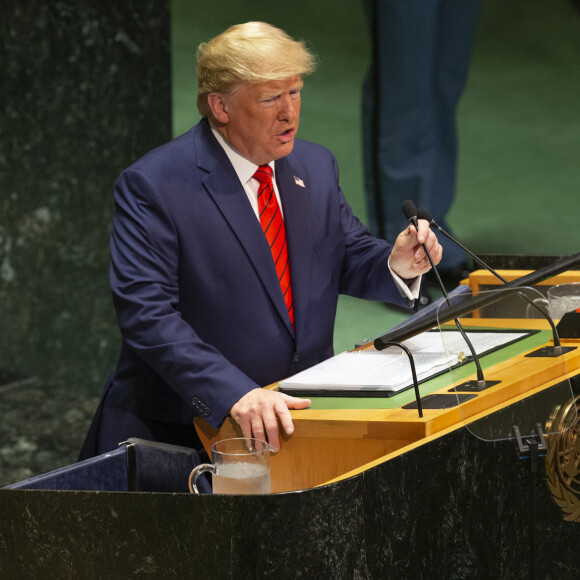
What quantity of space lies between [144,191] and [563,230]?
3348mm

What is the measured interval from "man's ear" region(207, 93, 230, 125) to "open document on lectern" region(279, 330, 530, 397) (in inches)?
22.9

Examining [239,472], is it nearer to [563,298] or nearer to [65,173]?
[563,298]

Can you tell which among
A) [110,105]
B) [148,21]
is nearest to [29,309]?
[110,105]

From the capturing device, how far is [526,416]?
6.15 ft

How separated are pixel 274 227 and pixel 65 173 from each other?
2872mm

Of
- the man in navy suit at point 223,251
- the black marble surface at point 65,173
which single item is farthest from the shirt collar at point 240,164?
the black marble surface at point 65,173

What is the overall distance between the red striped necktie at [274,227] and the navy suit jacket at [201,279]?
0.02 meters

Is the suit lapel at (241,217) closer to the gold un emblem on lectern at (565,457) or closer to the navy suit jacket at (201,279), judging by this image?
the navy suit jacket at (201,279)

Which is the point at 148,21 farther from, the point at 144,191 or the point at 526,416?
the point at 526,416

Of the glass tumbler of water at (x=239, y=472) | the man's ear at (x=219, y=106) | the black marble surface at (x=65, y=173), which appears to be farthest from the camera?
the black marble surface at (x=65, y=173)

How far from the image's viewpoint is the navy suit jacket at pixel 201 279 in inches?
91.8

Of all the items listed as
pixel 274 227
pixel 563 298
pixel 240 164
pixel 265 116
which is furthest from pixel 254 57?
pixel 563 298

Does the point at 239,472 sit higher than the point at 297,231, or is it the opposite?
the point at 297,231

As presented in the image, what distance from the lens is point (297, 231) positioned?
2.57 m
